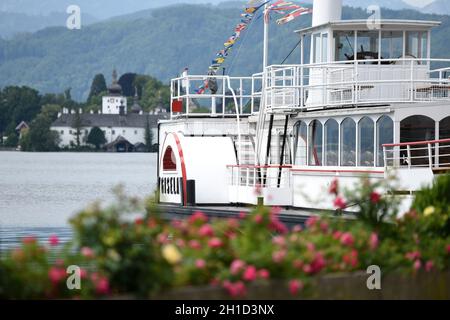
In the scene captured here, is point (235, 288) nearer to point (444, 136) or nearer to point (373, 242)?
point (373, 242)

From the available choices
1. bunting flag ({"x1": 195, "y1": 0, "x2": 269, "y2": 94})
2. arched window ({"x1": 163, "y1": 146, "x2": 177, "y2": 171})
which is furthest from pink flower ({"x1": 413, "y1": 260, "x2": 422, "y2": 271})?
bunting flag ({"x1": 195, "y1": 0, "x2": 269, "y2": 94})

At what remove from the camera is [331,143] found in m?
24.4

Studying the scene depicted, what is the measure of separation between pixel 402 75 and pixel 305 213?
4.51 m

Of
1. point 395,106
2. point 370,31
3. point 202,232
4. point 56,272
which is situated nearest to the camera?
point 56,272

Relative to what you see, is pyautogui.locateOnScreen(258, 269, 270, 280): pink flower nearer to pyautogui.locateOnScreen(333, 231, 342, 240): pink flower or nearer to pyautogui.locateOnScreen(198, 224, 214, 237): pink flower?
pyautogui.locateOnScreen(198, 224, 214, 237): pink flower

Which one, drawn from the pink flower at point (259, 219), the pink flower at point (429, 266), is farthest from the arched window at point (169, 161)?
the pink flower at point (259, 219)

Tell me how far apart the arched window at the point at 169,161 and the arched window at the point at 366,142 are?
6.05 meters

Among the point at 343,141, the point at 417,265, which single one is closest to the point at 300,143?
the point at 343,141

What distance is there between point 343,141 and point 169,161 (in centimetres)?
624

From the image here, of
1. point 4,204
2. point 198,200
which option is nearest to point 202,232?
point 198,200

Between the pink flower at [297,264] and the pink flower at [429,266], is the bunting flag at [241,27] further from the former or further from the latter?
the pink flower at [297,264]

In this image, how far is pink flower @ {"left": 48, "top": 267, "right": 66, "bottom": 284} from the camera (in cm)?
881
